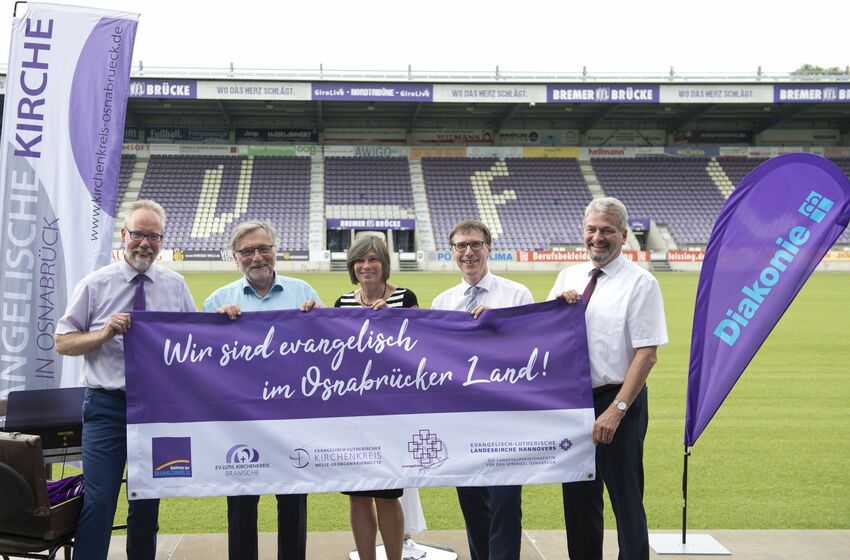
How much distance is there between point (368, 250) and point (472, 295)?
1.94 ft

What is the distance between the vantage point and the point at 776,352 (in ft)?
36.6

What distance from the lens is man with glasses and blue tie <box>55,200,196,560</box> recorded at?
2.94 metres

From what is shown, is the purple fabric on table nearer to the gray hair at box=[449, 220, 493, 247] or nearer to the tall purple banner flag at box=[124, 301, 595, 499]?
the tall purple banner flag at box=[124, 301, 595, 499]

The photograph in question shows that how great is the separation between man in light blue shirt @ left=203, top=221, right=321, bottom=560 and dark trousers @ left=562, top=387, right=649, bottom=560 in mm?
1312

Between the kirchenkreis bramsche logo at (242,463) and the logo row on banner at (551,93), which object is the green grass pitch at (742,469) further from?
the logo row on banner at (551,93)

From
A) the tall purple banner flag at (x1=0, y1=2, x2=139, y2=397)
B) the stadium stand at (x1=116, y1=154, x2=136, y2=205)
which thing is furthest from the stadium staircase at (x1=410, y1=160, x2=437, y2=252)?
the tall purple banner flag at (x1=0, y1=2, x2=139, y2=397)

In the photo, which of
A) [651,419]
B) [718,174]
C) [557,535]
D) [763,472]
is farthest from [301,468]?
[718,174]

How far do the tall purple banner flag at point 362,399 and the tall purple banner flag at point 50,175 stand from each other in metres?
1.76

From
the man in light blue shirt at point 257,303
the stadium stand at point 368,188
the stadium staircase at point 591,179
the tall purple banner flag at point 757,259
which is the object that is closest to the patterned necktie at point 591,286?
the tall purple banner flag at point 757,259

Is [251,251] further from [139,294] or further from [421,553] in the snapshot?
[421,553]

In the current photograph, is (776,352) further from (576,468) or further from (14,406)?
(14,406)

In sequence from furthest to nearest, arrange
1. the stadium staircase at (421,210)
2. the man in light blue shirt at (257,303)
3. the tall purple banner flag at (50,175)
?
the stadium staircase at (421,210)
the tall purple banner flag at (50,175)
the man in light blue shirt at (257,303)

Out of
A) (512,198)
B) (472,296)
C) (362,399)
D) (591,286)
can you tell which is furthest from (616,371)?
(512,198)

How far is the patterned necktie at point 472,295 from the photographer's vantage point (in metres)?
3.41
